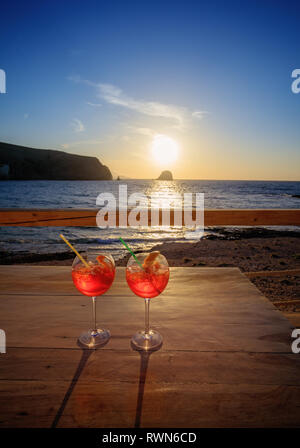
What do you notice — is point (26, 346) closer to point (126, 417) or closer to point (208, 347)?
point (126, 417)

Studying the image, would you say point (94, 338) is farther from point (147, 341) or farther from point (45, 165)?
point (45, 165)

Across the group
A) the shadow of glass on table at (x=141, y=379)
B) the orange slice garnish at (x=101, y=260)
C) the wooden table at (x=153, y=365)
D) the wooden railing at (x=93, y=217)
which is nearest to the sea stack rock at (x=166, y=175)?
the wooden railing at (x=93, y=217)

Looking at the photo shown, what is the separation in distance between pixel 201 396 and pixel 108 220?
58.4 inches

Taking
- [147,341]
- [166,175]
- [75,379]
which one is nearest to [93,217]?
[147,341]

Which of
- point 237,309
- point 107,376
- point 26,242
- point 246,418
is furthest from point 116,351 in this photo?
point 26,242

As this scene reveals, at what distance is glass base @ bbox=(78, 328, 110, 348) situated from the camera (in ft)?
2.48

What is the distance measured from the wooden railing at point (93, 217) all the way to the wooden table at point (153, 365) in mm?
931

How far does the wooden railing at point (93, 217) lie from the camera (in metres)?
1.96

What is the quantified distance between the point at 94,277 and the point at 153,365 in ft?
1.02

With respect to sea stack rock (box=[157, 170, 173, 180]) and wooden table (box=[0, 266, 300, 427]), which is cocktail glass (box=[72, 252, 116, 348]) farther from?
sea stack rock (box=[157, 170, 173, 180])

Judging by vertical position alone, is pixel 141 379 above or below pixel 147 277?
below

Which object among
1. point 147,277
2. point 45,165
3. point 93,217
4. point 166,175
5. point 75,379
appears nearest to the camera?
point 75,379

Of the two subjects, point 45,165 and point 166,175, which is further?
point 166,175

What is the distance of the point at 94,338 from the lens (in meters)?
0.78
